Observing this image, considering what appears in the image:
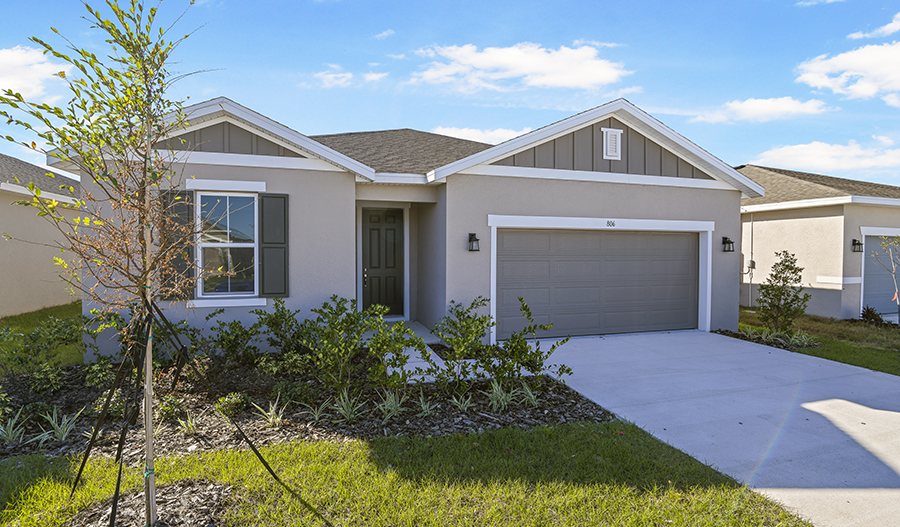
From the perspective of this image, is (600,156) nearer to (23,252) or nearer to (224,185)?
(224,185)

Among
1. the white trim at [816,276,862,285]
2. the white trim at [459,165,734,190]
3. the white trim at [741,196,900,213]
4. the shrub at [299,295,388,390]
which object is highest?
the white trim at [459,165,734,190]

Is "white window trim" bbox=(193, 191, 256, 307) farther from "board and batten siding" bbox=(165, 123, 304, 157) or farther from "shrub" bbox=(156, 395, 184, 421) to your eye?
"shrub" bbox=(156, 395, 184, 421)

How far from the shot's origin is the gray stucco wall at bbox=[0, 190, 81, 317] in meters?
10.8

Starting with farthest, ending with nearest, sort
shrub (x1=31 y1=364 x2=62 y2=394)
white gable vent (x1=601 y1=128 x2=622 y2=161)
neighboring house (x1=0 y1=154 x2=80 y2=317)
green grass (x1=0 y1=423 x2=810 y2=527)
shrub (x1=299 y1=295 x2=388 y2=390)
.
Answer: neighboring house (x1=0 y1=154 x2=80 y2=317) → white gable vent (x1=601 y1=128 x2=622 y2=161) → shrub (x1=31 y1=364 x2=62 y2=394) → shrub (x1=299 y1=295 x2=388 y2=390) → green grass (x1=0 y1=423 x2=810 y2=527)

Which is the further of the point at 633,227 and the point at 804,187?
the point at 804,187

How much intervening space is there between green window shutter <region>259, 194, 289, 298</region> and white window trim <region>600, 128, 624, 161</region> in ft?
18.8

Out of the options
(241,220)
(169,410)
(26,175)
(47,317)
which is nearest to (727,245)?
(241,220)

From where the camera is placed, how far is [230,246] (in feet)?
23.6

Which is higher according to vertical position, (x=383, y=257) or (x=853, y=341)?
(x=383, y=257)

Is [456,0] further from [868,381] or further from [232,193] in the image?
[868,381]

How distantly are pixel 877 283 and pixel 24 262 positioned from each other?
21431 millimetres

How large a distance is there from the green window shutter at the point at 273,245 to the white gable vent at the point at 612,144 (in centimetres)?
573

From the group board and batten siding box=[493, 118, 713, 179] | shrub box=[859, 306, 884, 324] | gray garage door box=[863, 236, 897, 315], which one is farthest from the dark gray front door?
gray garage door box=[863, 236, 897, 315]

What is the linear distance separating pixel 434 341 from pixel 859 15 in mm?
11386
